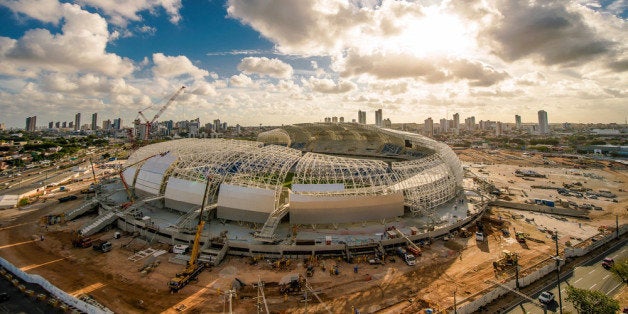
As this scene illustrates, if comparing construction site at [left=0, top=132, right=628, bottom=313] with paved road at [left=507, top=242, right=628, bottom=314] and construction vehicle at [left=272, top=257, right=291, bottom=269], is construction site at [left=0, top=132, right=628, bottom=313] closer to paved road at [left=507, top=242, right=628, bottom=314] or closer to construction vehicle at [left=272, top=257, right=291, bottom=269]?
construction vehicle at [left=272, top=257, right=291, bottom=269]

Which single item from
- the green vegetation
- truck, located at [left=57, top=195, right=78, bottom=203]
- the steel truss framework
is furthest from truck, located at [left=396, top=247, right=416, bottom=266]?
the green vegetation

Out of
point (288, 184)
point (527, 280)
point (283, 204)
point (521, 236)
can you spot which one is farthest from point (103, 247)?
point (521, 236)

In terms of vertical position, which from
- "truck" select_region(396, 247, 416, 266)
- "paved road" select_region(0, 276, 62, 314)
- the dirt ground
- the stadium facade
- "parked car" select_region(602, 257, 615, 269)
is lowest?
"paved road" select_region(0, 276, 62, 314)

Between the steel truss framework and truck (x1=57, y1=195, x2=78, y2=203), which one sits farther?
truck (x1=57, y1=195, x2=78, y2=203)

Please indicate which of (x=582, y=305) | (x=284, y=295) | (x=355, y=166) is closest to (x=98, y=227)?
(x=284, y=295)

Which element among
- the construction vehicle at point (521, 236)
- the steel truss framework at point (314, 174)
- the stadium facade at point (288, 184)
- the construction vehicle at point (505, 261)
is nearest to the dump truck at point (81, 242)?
the stadium facade at point (288, 184)

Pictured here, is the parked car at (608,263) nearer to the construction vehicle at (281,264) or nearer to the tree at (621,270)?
the tree at (621,270)

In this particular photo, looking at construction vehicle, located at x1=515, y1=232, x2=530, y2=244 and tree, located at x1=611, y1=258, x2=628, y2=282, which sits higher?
tree, located at x1=611, y1=258, x2=628, y2=282
